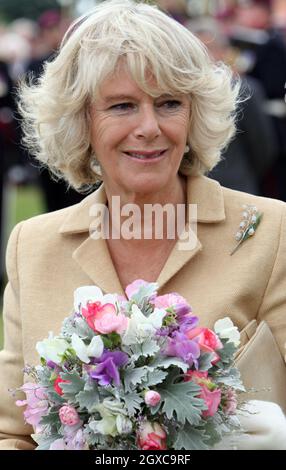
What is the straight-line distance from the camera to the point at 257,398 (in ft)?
10.2

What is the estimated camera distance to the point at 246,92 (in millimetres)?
7895

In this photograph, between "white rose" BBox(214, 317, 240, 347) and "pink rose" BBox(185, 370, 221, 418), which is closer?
"pink rose" BBox(185, 370, 221, 418)

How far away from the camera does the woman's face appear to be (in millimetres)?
3342

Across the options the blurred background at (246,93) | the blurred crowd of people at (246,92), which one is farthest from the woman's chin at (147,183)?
the blurred crowd of people at (246,92)

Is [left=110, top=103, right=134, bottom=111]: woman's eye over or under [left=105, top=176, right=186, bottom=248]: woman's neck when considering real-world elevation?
over

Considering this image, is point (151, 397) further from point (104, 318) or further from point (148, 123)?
point (148, 123)

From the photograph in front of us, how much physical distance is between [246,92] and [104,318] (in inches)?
207

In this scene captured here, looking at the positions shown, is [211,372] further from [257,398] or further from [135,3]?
[135,3]

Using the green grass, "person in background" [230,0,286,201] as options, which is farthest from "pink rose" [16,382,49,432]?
the green grass

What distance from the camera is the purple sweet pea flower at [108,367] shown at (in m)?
2.78

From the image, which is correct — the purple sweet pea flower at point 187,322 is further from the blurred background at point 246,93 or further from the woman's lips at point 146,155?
the blurred background at point 246,93

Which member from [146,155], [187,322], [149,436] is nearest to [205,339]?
[187,322]

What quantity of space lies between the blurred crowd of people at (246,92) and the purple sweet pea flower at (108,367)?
435cm

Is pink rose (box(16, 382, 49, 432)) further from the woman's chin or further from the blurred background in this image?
the blurred background
